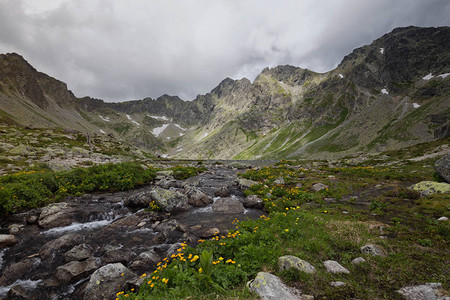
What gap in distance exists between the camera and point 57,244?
10289mm

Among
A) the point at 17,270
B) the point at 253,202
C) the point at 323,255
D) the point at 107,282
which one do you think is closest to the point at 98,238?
the point at 17,270

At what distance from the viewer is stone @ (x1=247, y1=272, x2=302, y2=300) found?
15.1 ft

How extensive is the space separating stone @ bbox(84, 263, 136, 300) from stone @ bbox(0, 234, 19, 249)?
7.77m

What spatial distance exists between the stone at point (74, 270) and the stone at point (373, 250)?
1203cm

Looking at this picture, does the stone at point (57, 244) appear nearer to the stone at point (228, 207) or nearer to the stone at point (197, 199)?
the stone at point (197, 199)

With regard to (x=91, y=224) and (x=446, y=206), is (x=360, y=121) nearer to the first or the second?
(x=446, y=206)

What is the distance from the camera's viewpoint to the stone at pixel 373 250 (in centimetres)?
677

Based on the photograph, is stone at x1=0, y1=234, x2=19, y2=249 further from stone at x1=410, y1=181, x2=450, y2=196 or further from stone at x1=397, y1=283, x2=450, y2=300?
stone at x1=410, y1=181, x2=450, y2=196

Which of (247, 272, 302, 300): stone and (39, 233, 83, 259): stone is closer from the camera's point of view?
(247, 272, 302, 300): stone

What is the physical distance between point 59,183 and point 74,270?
15.3 meters

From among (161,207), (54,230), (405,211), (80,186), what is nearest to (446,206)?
(405,211)

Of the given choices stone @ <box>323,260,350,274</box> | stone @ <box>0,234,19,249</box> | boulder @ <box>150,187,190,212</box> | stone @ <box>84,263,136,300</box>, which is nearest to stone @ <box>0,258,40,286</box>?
stone @ <box>0,234,19,249</box>

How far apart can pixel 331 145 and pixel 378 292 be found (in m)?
148

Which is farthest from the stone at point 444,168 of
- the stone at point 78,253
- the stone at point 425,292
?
the stone at point 78,253
